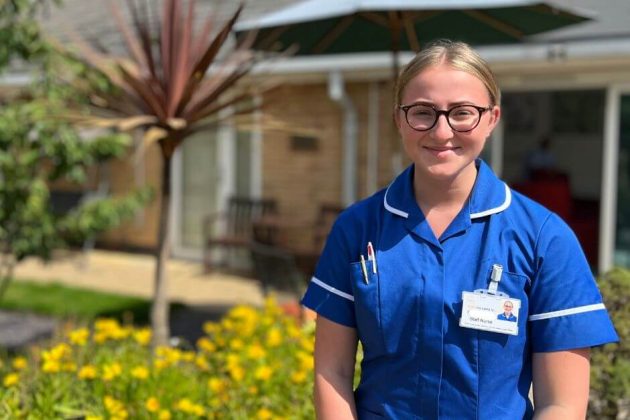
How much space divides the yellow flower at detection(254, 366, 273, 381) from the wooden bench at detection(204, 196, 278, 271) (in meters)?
6.35

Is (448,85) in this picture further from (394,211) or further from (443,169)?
(394,211)

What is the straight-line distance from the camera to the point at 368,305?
5.89 ft

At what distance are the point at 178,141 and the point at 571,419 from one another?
10.4ft

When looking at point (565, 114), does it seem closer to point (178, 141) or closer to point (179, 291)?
point (179, 291)

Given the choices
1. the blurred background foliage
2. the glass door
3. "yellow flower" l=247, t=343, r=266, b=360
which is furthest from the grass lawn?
the glass door

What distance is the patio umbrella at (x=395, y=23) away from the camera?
4.53 m

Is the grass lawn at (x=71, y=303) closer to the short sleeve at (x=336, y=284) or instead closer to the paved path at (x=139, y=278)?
the paved path at (x=139, y=278)

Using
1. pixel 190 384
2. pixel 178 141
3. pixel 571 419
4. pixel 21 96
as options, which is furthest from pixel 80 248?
pixel 571 419

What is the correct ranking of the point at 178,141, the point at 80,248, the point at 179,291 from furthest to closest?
the point at 80,248
the point at 179,291
the point at 178,141

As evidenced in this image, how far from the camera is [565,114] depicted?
1518cm

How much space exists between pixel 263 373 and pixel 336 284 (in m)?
1.80

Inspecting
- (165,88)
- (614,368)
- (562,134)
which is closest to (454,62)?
(614,368)

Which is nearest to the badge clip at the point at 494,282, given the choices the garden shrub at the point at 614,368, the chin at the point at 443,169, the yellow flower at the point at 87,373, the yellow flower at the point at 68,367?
the chin at the point at 443,169

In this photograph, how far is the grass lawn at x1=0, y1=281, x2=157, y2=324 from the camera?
7.50 metres
